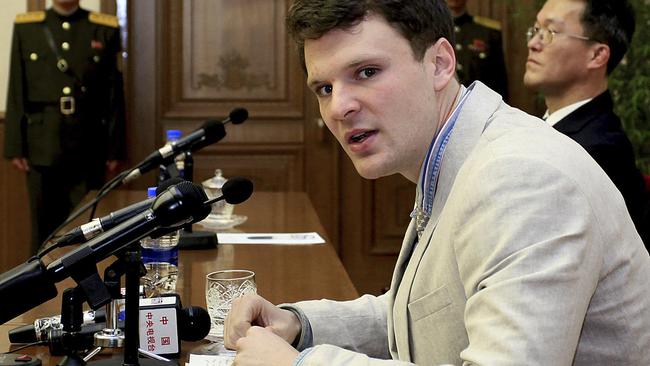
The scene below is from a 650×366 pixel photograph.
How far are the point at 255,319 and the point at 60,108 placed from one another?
13.3ft

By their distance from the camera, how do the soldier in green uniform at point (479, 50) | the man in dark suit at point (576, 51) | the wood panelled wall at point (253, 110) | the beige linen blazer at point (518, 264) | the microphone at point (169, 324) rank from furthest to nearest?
the wood panelled wall at point (253, 110)
the soldier in green uniform at point (479, 50)
the man in dark suit at point (576, 51)
the microphone at point (169, 324)
the beige linen blazer at point (518, 264)

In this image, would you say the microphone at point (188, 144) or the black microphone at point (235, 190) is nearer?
the black microphone at point (235, 190)

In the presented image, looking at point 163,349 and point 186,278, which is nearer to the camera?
point 163,349

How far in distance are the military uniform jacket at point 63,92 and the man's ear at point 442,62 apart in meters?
4.16

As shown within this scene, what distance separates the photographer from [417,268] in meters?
1.38

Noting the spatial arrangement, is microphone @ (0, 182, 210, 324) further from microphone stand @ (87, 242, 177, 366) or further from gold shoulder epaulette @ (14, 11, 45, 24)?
gold shoulder epaulette @ (14, 11, 45, 24)

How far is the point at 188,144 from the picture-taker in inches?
103

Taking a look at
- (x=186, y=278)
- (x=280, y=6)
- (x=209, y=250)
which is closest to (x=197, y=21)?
(x=280, y=6)

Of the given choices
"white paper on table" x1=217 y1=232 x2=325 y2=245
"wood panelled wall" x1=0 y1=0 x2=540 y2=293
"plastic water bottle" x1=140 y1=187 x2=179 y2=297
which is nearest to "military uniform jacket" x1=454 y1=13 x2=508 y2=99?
"wood panelled wall" x1=0 y1=0 x2=540 y2=293

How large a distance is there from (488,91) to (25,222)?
4.80 metres

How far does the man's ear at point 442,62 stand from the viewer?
4.91ft

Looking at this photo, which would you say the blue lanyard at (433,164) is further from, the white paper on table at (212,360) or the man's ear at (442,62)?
the white paper on table at (212,360)

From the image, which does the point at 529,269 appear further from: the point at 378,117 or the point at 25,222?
the point at 25,222

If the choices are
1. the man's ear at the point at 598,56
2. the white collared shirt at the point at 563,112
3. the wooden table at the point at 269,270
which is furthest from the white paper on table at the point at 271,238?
the man's ear at the point at 598,56
